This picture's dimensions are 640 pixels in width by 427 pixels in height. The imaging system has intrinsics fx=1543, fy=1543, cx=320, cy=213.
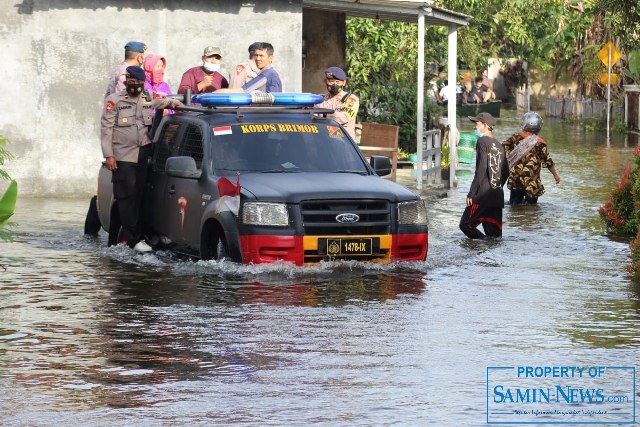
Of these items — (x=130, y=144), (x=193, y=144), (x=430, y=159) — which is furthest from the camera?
(x=430, y=159)

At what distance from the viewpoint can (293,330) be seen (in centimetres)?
1115

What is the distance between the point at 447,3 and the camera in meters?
38.8

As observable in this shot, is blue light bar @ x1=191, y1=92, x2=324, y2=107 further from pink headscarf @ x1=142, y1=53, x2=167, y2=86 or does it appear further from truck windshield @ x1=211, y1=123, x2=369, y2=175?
pink headscarf @ x1=142, y1=53, x2=167, y2=86

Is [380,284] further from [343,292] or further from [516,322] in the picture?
[516,322]

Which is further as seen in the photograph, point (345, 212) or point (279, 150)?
point (279, 150)

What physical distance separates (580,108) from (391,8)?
33.0 metres

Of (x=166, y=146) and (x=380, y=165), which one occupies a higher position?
(x=166, y=146)

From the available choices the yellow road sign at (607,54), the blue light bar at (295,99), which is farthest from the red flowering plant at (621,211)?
the yellow road sign at (607,54)

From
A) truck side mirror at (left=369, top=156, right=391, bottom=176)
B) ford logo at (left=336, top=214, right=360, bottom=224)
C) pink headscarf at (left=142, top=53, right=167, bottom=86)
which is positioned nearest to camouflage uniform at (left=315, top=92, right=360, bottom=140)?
pink headscarf at (left=142, top=53, right=167, bottom=86)

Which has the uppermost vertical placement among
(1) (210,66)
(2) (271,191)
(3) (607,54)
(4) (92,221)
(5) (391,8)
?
(5) (391,8)

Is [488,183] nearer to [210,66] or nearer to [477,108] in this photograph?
[210,66]

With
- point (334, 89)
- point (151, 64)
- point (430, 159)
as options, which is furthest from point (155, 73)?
point (430, 159)

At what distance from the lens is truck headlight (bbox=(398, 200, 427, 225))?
46.3 feet

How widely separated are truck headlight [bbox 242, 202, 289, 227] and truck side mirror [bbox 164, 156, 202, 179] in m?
1.00
